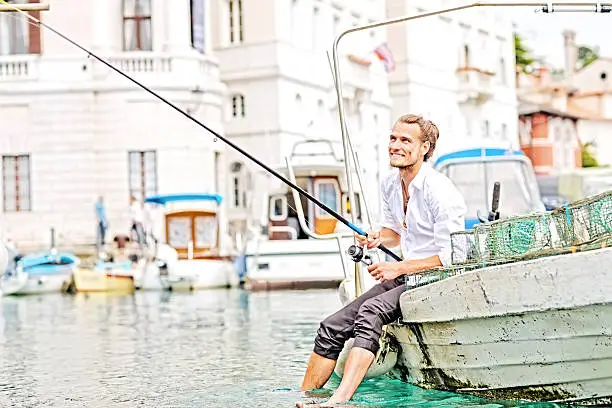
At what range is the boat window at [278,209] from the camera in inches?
1289

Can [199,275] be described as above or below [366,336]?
below

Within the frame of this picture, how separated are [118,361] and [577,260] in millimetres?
6559

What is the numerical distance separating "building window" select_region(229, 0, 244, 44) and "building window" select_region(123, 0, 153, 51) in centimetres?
507

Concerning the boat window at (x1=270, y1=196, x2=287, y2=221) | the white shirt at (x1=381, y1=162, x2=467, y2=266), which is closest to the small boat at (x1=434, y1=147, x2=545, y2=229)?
the boat window at (x1=270, y1=196, x2=287, y2=221)

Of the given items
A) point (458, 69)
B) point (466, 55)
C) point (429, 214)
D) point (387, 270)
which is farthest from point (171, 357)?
point (466, 55)

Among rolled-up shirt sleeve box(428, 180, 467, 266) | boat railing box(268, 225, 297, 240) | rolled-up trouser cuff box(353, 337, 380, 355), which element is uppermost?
rolled-up shirt sleeve box(428, 180, 467, 266)

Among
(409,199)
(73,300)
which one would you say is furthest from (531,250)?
(73,300)

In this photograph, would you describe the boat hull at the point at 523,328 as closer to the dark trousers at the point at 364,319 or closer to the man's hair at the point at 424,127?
the dark trousers at the point at 364,319

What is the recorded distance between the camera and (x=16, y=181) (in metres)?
44.0

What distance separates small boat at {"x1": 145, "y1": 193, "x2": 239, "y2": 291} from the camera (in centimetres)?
3269

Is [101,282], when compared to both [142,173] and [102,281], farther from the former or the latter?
[142,173]

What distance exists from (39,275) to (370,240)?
23.5 metres

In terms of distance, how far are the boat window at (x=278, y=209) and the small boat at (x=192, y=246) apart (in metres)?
1.56

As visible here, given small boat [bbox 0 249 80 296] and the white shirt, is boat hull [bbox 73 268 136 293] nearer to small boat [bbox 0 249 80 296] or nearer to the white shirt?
small boat [bbox 0 249 80 296]
